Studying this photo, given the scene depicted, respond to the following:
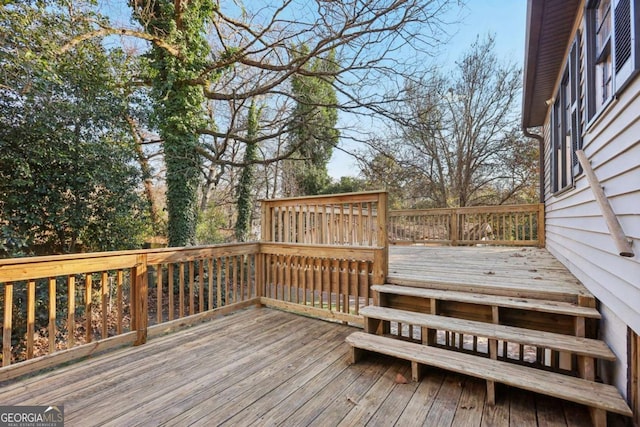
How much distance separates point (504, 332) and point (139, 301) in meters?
3.32

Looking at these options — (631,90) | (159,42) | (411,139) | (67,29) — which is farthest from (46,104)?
(411,139)

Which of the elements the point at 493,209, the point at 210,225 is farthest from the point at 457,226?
the point at 210,225

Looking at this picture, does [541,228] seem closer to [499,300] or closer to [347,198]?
[499,300]

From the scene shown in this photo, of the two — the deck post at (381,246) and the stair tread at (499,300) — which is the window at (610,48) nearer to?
the stair tread at (499,300)

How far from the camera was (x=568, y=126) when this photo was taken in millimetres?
3586

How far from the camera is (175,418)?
1.76 meters

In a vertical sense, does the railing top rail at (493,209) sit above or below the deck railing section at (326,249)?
above

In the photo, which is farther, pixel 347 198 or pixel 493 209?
pixel 493 209

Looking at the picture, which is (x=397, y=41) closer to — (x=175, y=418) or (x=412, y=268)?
(x=412, y=268)

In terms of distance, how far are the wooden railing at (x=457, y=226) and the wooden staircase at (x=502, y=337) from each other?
3.91 metres

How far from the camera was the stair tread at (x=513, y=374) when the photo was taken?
5.16 ft

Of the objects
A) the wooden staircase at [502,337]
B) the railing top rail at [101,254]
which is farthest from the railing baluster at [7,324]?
the wooden staircase at [502,337]

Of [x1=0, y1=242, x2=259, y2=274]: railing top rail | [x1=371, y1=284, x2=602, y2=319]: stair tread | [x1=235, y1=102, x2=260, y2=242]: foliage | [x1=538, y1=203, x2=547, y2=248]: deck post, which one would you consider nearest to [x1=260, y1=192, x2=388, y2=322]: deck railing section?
[x1=371, y1=284, x2=602, y2=319]: stair tread

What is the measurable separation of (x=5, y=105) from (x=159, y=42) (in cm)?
270
